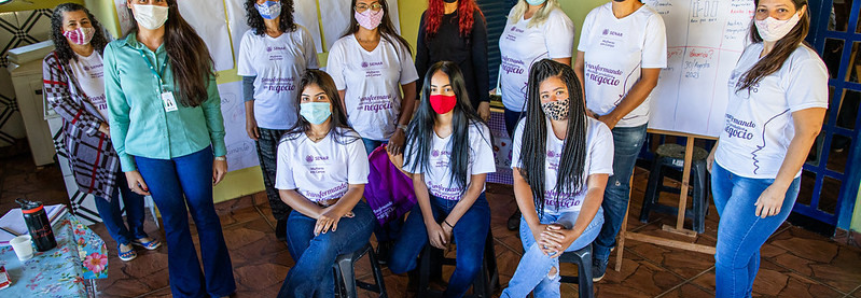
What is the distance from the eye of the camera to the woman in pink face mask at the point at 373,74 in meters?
2.89

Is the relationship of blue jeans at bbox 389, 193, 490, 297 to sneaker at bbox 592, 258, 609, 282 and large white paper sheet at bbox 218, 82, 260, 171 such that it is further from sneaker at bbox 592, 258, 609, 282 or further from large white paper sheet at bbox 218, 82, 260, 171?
large white paper sheet at bbox 218, 82, 260, 171

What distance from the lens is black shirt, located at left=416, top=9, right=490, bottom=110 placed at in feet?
9.73

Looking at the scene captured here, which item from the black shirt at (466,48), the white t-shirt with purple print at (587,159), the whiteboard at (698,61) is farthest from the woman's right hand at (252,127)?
the whiteboard at (698,61)

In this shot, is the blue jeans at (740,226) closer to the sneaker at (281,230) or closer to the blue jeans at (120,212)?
the sneaker at (281,230)

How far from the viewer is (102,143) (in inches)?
121

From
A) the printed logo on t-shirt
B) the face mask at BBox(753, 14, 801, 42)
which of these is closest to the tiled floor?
the printed logo on t-shirt

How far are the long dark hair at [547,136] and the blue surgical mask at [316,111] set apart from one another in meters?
0.82

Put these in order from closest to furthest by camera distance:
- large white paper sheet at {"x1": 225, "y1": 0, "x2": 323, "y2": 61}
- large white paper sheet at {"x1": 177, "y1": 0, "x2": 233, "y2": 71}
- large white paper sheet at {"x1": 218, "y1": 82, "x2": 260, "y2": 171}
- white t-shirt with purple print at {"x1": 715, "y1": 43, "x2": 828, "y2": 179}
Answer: white t-shirt with purple print at {"x1": 715, "y1": 43, "x2": 828, "y2": 179} < large white paper sheet at {"x1": 177, "y1": 0, "x2": 233, "y2": 71} < large white paper sheet at {"x1": 225, "y1": 0, "x2": 323, "y2": 61} < large white paper sheet at {"x1": 218, "y1": 82, "x2": 260, "y2": 171}

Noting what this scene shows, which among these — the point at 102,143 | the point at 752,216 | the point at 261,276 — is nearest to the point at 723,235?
the point at 752,216

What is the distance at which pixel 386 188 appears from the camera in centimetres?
277

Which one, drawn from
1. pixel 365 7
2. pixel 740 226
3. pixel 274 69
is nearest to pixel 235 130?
pixel 274 69

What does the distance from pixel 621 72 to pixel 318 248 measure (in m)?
1.52

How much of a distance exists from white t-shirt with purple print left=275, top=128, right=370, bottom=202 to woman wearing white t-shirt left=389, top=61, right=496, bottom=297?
24 cm

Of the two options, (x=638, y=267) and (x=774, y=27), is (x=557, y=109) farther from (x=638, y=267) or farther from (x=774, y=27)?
(x=638, y=267)
